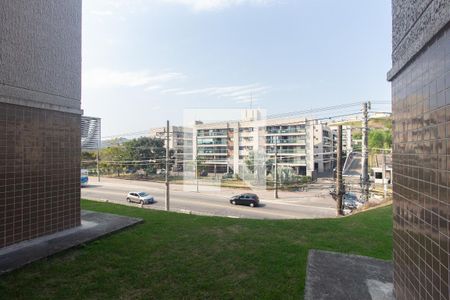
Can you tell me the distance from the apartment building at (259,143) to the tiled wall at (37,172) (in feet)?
105

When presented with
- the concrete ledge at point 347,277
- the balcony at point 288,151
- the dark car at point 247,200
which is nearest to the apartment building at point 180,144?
the balcony at point 288,151

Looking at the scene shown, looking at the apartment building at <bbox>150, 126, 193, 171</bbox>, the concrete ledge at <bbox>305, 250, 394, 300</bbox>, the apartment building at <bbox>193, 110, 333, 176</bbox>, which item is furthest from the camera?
the apartment building at <bbox>150, 126, 193, 171</bbox>

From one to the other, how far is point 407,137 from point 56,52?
6896mm

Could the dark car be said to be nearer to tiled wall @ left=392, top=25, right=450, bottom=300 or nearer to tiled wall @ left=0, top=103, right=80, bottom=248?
tiled wall @ left=0, top=103, right=80, bottom=248

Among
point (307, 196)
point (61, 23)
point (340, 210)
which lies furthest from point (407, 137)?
point (307, 196)

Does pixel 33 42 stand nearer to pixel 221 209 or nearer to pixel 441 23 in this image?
pixel 441 23

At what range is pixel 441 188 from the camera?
1.97 metres

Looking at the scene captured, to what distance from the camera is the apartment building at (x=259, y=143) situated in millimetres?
41469

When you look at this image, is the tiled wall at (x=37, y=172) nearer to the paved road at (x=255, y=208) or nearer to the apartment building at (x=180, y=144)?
the paved road at (x=255, y=208)

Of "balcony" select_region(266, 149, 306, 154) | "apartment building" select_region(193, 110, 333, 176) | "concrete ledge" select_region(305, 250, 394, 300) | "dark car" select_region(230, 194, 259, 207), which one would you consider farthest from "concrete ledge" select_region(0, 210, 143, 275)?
"balcony" select_region(266, 149, 306, 154)

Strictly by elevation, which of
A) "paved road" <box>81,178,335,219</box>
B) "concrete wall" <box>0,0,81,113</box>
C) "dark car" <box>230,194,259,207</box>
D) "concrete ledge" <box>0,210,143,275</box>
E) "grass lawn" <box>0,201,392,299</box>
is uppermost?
"concrete wall" <box>0,0,81,113</box>

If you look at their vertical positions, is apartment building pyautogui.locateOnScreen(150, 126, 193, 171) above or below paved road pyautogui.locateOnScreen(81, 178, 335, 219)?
above

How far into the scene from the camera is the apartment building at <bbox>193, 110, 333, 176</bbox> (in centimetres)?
4147

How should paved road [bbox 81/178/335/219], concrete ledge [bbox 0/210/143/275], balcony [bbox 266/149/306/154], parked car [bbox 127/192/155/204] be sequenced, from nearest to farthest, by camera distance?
concrete ledge [bbox 0/210/143/275] < paved road [bbox 81/178/335/219] < parked car [bbox 127/192/155/204] < balcony [bbox 266/149/306/154]
